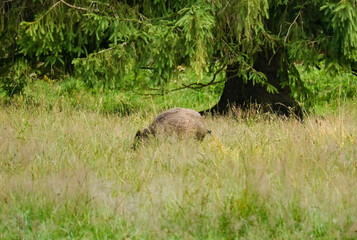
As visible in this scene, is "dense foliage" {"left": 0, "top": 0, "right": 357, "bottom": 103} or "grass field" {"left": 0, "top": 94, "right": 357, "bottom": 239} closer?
"grass field" {"left": 0, "top": 94, "right": 357, "bottom": 239}

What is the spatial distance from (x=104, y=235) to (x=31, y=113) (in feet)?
16.6

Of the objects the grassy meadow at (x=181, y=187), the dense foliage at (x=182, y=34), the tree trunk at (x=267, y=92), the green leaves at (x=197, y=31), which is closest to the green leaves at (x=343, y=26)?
the dense foliage at (x=182, y=34)

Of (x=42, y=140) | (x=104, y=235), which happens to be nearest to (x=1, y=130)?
(x=42, y=140)

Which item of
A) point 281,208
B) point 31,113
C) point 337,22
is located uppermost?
point 337,22

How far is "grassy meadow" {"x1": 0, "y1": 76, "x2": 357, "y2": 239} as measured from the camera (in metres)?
4.21

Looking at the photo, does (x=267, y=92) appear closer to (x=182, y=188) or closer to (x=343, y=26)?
(x=343, y=26)

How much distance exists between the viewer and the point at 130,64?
852 centimetres

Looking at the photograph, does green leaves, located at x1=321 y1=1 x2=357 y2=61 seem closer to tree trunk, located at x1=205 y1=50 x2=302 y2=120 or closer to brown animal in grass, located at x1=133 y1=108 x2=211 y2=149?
tree trunk, located at x1=205 y1=50 x2=302 y2=120

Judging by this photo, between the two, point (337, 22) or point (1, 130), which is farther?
point (337, 22)

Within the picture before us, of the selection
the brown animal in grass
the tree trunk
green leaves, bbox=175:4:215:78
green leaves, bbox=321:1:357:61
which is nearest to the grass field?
the brown animal in grass

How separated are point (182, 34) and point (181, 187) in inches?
142

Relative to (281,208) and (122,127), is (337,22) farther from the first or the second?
(281,208)

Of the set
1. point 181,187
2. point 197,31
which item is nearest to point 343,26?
point 197,31

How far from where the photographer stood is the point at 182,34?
26.4 feet
